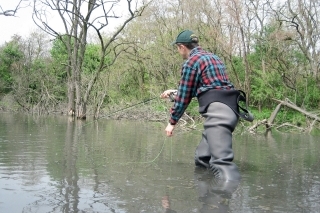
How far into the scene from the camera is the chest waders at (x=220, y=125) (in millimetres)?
3939

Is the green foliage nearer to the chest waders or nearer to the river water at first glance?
the river water

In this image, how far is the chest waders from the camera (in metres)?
3.94

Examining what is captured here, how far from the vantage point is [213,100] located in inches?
160

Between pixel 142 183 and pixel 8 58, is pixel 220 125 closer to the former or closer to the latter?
pixel 142 183

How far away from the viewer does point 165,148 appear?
6434mm

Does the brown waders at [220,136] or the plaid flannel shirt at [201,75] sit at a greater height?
the plaid flannel shirt at [201,75]

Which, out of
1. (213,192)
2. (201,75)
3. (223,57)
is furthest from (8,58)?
(213,192)

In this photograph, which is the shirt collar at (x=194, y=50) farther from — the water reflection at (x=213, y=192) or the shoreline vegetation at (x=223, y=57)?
the shoreline vegetation at (x=223, y=57)

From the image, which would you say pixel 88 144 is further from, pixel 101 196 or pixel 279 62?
pixel 279 62

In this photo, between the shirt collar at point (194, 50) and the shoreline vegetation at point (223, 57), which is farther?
the shoreline vegetation at point (223, 57)

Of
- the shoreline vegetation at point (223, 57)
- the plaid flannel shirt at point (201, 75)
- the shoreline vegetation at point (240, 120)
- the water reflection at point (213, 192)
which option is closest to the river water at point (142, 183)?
the water reflection at point (213, 192)

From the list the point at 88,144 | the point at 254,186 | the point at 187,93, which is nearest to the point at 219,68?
the point at 187,93

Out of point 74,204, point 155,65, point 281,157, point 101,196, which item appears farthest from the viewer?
point 155,65

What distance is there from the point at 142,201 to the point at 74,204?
468mm
